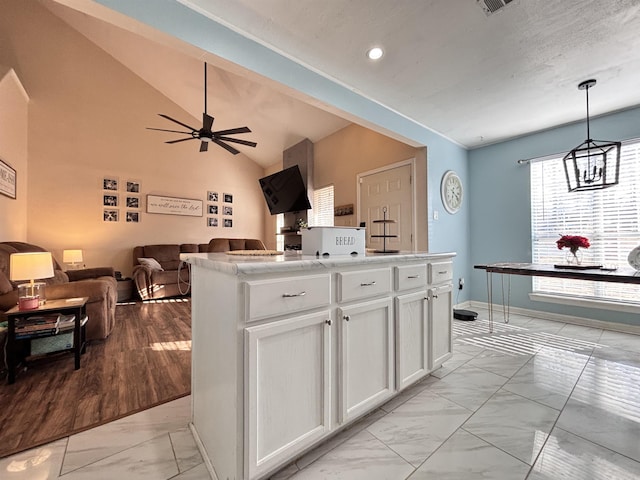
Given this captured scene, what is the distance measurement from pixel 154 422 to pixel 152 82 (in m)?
5.91

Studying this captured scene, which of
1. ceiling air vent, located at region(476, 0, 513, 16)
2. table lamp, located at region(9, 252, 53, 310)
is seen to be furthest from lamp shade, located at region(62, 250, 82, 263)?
ceiling air vent, located at region(476, 0, 513, 16)

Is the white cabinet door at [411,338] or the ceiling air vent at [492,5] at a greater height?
the ceiling air vent at [492,5]

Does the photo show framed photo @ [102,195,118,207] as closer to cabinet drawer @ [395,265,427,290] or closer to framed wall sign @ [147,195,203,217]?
framed wall sign @ [147,195,203,217]

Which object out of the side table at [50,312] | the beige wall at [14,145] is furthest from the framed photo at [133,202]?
the side table at [50,312]

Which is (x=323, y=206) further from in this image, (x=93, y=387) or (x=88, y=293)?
(x=93, y=387)

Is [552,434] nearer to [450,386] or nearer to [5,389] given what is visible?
[450,386]

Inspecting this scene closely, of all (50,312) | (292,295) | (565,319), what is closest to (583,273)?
(565,319)

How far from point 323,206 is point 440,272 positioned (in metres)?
3.27

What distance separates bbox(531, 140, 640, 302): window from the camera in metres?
2.88

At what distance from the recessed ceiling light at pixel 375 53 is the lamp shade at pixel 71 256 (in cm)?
509

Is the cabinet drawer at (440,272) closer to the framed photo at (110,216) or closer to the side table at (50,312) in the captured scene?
the side table at (50,312)

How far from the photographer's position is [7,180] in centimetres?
345

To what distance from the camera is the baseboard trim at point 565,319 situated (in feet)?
9.64

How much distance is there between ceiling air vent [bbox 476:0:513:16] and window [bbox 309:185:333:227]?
3273 millimetres
